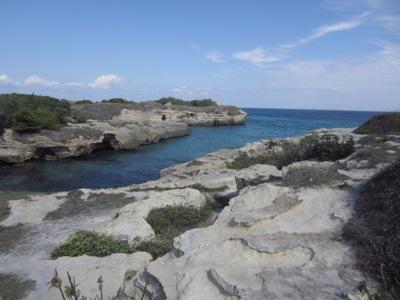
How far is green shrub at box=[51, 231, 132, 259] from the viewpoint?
10.4 meters

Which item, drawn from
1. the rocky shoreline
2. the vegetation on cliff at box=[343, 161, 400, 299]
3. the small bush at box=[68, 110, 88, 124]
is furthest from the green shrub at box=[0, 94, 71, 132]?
the vegetation on cliff at box=[343, 161, 400, 299]

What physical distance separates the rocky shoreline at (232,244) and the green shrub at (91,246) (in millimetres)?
358

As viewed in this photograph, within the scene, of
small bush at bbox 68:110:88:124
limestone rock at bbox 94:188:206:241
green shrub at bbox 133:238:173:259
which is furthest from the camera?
small bush at bbox 68:110:88:124

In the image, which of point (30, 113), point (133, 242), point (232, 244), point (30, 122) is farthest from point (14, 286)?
point (30, 113)

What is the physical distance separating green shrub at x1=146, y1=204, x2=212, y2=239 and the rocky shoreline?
377 millimetres

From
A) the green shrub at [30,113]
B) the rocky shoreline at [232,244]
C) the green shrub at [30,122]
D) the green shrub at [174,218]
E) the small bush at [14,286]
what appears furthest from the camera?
the green shrub at [30,113]

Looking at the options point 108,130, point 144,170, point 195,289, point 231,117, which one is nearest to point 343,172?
point 195,289

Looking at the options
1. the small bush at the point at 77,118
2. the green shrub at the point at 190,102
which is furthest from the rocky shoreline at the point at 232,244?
the green shrub at the point at 190,102

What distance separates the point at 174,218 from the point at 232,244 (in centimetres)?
542

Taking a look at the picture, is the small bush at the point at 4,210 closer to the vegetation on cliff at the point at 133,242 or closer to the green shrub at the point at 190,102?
the vegetation on cliff at the point at 133,242

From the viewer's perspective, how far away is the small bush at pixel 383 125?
86.3 feet

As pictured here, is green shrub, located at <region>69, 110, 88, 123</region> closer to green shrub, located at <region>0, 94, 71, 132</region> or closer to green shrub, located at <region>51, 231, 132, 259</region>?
green shrub, located at <region>0, 94, 71, 132</region>

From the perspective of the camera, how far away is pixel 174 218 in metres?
13.0

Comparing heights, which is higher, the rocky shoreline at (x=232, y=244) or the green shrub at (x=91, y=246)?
the rocky shoreline at (x=232, y=244)
